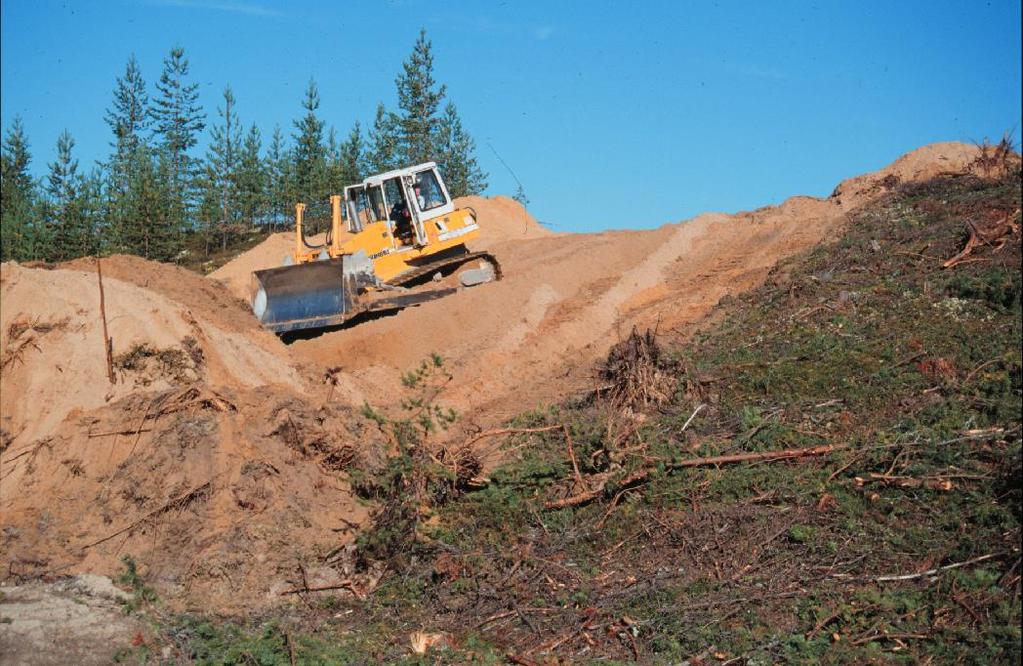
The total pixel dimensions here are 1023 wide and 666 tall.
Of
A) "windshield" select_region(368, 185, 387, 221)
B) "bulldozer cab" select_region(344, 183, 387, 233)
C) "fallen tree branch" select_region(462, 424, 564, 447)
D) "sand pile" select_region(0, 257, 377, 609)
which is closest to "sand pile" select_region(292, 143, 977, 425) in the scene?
"fallen tree branch" select_region(462, 424, 564, 447)

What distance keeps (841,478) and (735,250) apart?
11822 millimetres

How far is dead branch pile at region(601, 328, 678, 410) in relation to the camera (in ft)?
41.7

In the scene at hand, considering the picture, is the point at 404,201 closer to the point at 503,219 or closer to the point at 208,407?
the point at 208,407

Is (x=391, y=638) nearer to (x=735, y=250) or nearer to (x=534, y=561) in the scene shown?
(x=534, y=561)

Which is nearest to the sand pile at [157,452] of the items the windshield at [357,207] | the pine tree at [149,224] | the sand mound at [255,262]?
the windshield at [357,207]

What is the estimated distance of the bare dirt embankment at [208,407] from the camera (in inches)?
400

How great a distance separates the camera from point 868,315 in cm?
1387

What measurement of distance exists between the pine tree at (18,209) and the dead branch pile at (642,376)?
30126 millimetres

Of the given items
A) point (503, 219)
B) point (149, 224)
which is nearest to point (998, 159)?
point (503, 219)

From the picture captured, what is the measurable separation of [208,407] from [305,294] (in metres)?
6.68

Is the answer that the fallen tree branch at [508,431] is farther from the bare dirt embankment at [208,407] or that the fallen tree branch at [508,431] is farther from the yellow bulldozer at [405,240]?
the yellow bulldozer at [405,240]

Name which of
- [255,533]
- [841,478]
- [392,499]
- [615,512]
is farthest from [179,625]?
[841,478]

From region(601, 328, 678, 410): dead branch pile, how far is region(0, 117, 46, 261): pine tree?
98.8 feet

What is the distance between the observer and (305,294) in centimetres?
1788
